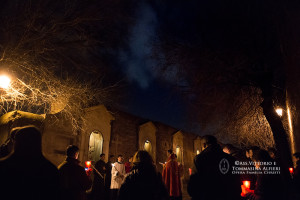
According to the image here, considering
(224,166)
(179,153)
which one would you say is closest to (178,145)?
(179,153)

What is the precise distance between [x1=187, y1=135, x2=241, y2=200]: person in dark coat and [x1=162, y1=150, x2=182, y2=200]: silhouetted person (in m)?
5.34

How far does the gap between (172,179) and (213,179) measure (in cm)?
549

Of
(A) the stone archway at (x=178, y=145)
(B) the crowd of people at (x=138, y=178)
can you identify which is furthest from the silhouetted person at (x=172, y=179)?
(A) the stone archway at (x=178, y=145)

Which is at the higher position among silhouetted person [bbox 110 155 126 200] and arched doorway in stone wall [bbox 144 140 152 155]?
arched doorway in stone wall [bbox 144 140 152 155]

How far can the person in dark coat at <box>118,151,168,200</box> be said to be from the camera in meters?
3.18

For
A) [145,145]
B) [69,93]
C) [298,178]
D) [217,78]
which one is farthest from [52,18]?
[145,145]

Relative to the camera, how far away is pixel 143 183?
3.22m

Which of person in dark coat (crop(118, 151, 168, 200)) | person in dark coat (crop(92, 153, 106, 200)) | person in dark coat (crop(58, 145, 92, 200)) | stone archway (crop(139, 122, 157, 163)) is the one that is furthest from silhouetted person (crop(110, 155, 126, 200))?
stone archway (crop(139, 122, 157, 163))

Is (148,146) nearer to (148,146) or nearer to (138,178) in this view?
(148,146)

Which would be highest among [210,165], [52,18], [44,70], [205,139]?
[52,18]

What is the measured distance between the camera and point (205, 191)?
347cm

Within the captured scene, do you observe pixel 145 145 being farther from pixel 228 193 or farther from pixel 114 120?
pixel 228 193

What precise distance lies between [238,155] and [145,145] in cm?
1243

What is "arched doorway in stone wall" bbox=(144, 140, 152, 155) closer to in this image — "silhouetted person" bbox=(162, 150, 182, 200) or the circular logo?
"silhouetted person" bbox=(162, 150, 182, 200)
